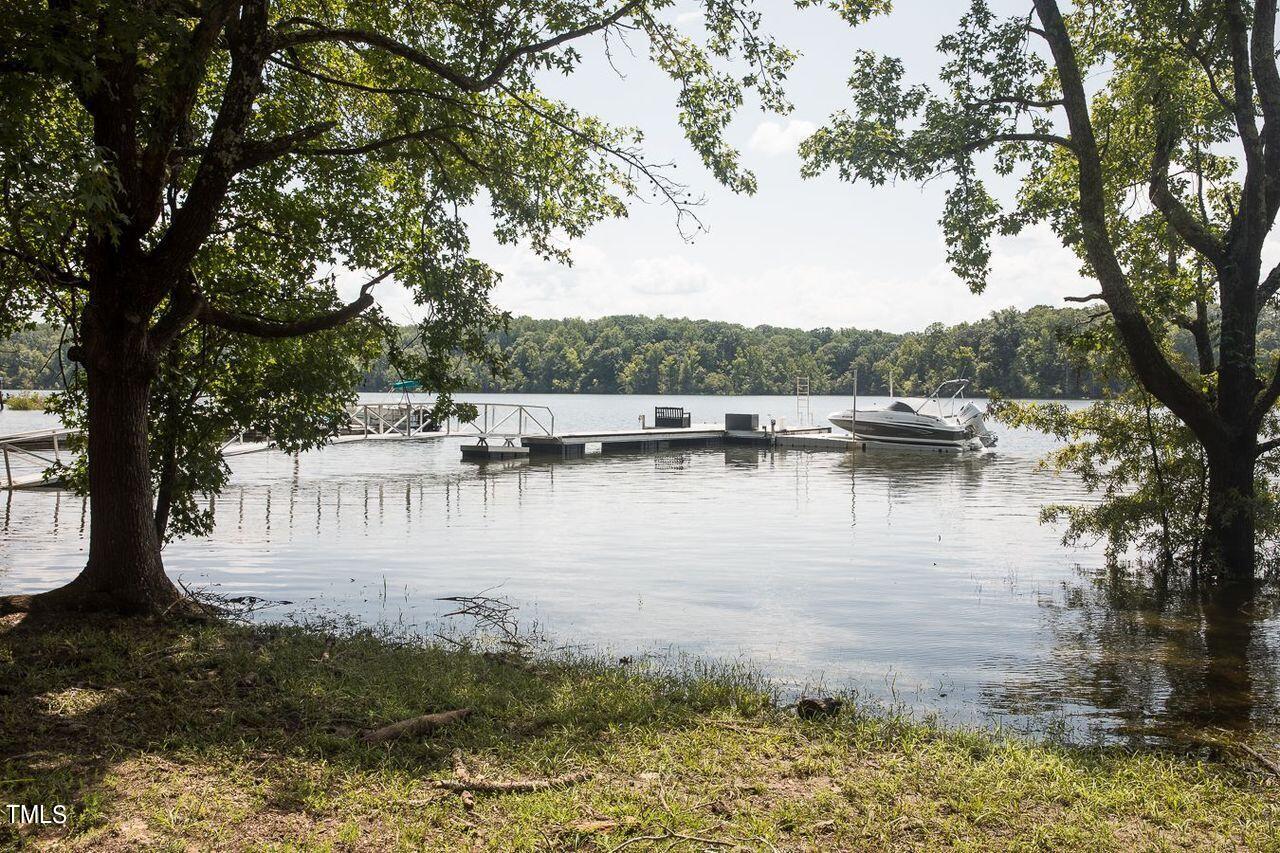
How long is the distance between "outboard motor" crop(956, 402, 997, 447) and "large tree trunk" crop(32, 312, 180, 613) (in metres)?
42.1

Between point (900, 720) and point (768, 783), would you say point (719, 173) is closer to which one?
point (900, 720)

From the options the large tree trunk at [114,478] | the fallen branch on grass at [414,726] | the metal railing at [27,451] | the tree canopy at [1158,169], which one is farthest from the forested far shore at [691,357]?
the fallen branch on grass at [414,726]

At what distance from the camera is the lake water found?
843cm

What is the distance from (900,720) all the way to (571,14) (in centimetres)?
710

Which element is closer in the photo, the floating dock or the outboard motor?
the floating dock

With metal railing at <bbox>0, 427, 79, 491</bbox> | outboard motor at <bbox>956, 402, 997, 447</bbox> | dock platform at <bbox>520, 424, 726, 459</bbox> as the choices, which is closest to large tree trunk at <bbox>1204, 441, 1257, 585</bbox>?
metal railing at <bbox>0, 427, 79, 491</bbox>

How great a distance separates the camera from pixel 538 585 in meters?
13.0

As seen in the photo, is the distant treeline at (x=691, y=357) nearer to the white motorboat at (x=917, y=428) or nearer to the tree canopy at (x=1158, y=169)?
the white motorboat at (x=917, y=428)

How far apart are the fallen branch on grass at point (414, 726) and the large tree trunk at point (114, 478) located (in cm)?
367

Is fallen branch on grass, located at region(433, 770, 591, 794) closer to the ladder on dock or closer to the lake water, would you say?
the lake water

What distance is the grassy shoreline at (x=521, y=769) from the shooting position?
421cm

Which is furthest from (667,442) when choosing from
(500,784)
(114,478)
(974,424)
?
(500,784)

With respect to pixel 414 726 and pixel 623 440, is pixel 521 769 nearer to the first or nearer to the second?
pixel 414 726

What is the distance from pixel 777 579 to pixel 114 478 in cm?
919
